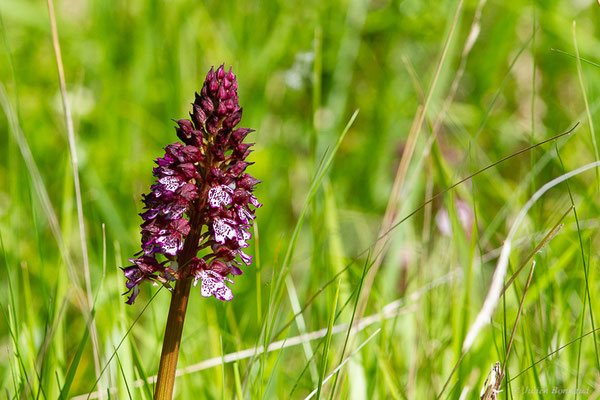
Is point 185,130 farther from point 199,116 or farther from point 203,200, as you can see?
point 203,200

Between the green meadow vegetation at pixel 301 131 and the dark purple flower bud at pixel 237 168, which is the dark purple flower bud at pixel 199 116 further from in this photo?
the green meadow vegetation at pixel 301 131

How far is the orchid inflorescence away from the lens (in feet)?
4.00

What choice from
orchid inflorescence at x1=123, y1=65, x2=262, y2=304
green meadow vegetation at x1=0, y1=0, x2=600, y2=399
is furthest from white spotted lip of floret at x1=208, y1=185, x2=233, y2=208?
green meadow vegetation at x1=0, y1=0, x2=600, y2=399

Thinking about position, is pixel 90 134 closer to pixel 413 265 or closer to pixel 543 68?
pixel 413 265

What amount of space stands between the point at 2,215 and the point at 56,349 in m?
1.57

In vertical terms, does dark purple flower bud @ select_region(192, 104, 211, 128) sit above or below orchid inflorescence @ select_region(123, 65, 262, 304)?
above

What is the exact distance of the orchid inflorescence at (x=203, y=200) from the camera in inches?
48.1

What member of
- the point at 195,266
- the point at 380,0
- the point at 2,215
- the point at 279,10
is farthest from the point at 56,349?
the point at 380,0

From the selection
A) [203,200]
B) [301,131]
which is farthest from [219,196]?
[301,131]

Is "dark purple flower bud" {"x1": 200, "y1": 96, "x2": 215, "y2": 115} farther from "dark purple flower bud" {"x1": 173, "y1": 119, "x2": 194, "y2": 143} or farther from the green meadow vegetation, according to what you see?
the green meadow vegetation

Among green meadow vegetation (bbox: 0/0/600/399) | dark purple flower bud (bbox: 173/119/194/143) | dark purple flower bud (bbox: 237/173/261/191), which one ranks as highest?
green meadow vegetation (bbox: 0/0/600/399)

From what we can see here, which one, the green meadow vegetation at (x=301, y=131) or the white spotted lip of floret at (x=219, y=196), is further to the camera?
the green meadow vegetation at (x=301, y=131)

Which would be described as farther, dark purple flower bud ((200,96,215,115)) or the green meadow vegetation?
the green meadow vegetation

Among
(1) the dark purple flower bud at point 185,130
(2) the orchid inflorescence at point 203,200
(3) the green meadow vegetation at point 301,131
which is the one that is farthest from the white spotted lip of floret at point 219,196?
(3) the green meadow vegetation at point 301,131
